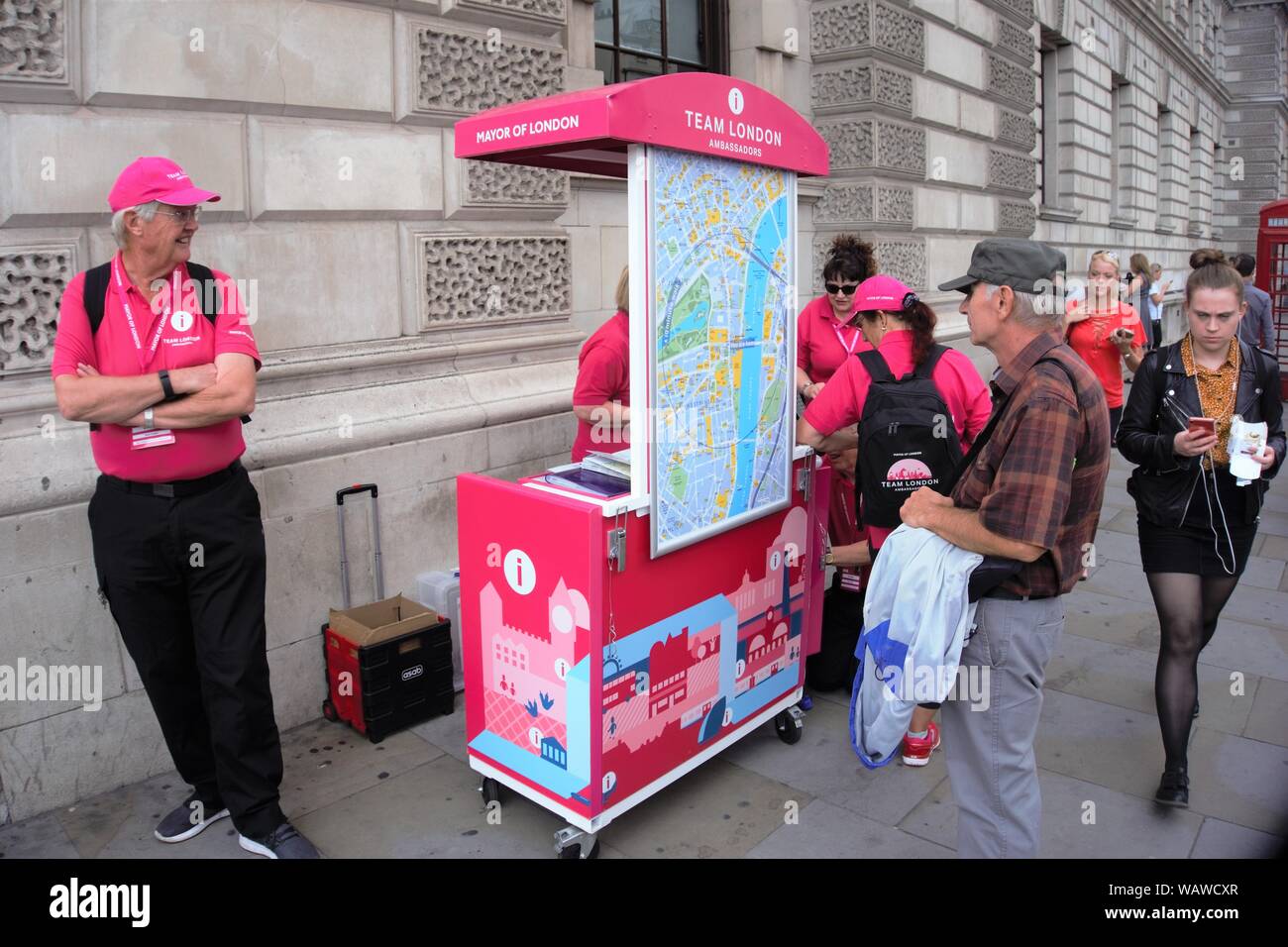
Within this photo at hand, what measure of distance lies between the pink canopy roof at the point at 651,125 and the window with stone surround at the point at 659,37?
10.7ft

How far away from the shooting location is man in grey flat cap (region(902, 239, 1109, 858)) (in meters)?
2.56

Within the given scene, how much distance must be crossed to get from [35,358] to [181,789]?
1.73 metres

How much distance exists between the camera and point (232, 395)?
10.5 feet

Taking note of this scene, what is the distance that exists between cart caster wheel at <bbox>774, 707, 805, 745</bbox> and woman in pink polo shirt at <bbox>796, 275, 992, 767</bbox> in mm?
443

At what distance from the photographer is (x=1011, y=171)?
12055mm

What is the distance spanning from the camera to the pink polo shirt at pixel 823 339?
5.34m

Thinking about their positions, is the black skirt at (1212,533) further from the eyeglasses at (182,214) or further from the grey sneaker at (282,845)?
the eyeglasses at (182,214)

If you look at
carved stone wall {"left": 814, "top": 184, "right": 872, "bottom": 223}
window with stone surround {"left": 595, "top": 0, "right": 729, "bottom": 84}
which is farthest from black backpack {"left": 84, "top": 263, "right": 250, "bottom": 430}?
carved stone wall {"left": 814, "top": 184, "right": 872, "bottom": 223}

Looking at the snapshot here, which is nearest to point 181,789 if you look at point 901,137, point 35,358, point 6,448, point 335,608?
point 335,608

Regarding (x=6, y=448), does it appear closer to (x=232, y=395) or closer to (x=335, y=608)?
(x=232, y=395)

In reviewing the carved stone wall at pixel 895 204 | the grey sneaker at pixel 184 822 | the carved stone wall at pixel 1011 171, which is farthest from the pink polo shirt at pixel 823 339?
the carved stone wall at pixel 1011 171

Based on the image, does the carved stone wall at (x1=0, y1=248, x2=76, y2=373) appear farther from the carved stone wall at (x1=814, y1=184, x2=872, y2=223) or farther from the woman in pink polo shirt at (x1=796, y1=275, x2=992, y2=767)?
the carved stone wall at (x1=814, y1=184, x2=872, y2=223)

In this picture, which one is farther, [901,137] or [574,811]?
[901,137]

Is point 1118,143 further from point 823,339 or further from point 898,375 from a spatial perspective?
point 898,375
